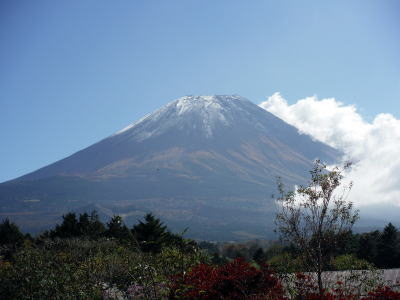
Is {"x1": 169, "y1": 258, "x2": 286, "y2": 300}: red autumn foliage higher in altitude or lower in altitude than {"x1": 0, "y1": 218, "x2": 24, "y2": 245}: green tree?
lower

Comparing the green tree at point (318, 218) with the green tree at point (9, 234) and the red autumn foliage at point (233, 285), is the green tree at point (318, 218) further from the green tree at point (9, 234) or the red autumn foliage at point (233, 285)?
the green tree at point (9, 234)

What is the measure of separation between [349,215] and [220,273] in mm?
4303

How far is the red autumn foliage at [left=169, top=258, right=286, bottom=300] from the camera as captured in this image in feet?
22.6

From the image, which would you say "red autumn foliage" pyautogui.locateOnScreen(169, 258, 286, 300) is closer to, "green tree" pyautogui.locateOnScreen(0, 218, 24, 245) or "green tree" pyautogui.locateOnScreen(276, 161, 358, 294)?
"green tree" pyautogui.locateOnScreen(276, 161, 358, 294)

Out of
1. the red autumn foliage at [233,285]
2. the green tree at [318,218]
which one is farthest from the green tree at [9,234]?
the red autumn foliage at [233,285]

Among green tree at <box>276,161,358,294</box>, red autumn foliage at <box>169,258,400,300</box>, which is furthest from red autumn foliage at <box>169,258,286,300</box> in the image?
green tree at <box>276,161,358,294</box>

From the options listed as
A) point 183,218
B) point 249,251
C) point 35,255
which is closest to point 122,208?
point 183,218

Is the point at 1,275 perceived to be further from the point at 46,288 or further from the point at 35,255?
the point at 46,288

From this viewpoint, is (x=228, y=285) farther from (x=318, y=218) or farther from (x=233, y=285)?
(x=318, y=218)

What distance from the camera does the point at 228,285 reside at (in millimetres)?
7168

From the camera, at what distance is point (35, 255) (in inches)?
441

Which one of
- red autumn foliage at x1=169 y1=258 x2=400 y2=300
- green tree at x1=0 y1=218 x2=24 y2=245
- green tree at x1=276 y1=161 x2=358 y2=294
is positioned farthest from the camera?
green tree at x1=0 y1=218 x2=24 y2=245

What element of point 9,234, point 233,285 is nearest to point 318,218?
point 233,285

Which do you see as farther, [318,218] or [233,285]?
[318,218]
